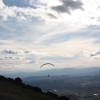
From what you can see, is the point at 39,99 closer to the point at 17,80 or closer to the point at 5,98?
the point at 5,98

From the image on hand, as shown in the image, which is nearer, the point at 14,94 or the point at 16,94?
the point at 14,94

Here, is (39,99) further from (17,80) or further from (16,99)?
(17,80)

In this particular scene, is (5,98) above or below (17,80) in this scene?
below

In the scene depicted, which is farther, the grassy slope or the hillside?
the hillside

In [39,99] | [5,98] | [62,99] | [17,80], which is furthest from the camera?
[17,80]

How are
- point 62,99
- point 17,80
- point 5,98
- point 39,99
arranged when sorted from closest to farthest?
point 5,98
point 39,99
point 62,99
point 17,80

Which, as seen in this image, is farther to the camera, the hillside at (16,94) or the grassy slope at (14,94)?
the hillside at (16,94)

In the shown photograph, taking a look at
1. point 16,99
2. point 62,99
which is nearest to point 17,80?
point 62,99

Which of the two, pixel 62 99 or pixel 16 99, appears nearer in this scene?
pixel 16 99

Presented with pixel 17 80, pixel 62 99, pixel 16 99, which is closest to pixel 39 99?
pixel 16 99
